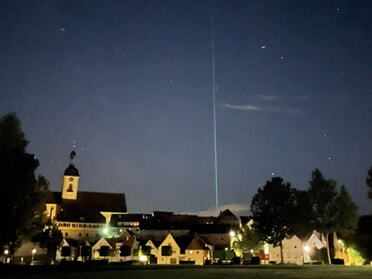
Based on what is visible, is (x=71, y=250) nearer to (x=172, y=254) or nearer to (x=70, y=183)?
(x=172, y=254)

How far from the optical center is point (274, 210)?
6444 cm

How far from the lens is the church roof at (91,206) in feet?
405

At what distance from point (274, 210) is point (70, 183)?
85888 millimetres

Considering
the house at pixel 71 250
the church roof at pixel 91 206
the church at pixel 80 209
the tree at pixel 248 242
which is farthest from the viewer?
the church roof at pixel 91 206

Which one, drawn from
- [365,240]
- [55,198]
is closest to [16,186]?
[365,240]

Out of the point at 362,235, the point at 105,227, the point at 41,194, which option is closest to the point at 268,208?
the point at 362,235

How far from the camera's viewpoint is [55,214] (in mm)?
126938

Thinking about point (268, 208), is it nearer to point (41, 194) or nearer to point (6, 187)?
point (41, 194)

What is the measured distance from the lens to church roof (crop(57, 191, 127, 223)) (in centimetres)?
12357

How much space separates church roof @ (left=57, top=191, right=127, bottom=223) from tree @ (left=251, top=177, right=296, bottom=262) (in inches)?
2796

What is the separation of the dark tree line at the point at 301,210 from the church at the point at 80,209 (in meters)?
70.2

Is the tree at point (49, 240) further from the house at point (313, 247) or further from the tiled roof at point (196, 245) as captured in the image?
the house at point (313, 247)

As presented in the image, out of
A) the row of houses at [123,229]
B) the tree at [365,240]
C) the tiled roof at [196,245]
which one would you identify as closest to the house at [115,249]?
the row of houses at [123,229]

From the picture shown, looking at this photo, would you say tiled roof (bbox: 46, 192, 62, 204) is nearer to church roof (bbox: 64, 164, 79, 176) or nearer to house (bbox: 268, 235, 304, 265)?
church roof (bbox: 64, 164, 79, 176)
